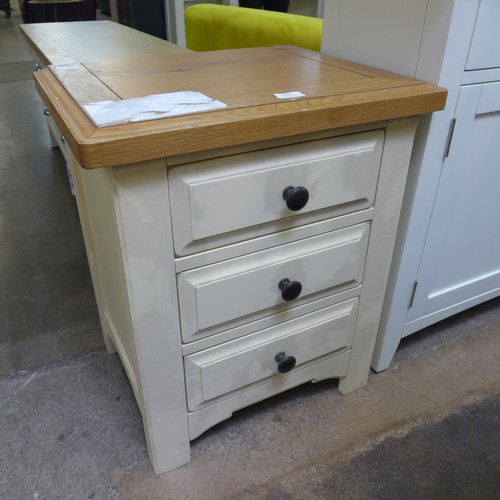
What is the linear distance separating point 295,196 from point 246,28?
4.66 feet

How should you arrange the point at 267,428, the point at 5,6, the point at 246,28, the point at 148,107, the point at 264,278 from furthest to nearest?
1. the point at 5,6
2. the point at 246,28
3. the point at 267,428
4. the point at 264,278
5. the point at 148,107

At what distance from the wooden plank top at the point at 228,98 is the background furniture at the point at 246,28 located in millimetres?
585

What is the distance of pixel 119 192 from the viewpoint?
0.63 m

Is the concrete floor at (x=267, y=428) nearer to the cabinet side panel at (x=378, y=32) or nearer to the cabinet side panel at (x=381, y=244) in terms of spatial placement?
the cabinet side panel at (x=381, y=244)

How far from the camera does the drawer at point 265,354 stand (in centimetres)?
87

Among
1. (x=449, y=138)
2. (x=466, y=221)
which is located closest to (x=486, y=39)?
(x=449, y=138)

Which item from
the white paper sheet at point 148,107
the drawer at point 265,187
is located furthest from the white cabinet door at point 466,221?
the white paper sheet at point 148,107

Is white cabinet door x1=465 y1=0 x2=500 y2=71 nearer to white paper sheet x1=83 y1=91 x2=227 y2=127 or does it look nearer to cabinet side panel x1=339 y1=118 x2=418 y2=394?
cabinet side panel x1=339 y1=118 x2=418 y2=394

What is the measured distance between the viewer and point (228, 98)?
0.71m

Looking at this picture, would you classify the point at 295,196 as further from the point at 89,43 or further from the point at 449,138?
the point at 89,43

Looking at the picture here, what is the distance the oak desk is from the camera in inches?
25.6

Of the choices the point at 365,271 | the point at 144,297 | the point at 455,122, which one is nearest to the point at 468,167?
the point at 455,122

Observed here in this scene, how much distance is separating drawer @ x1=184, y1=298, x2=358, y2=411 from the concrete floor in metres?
0.15

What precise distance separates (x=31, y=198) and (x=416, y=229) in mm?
1831
